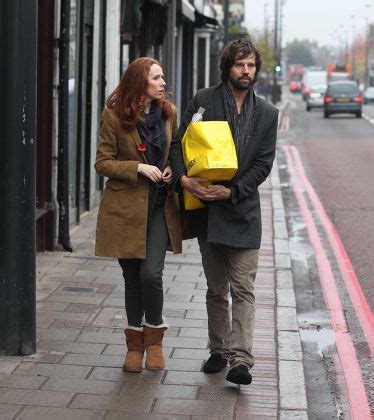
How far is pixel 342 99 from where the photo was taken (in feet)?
159

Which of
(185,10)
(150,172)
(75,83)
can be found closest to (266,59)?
(185,10)

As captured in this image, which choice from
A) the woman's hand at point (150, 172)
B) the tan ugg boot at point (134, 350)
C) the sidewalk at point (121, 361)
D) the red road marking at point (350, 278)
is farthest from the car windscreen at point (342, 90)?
the woman's hand at point (150, 172)

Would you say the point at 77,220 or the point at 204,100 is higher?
the point at 204,100

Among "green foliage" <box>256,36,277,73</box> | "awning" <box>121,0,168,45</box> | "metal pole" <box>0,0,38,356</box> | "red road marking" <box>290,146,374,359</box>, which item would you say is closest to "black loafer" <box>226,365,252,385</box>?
"metal pole" <box>0,0,38,356</box>

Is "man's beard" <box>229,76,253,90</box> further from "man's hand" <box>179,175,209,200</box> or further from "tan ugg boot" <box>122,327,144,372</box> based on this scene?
"tan ugg boot" <box>122,327,144,372</box>

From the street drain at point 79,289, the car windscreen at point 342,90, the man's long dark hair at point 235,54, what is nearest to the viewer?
the man's long dark hair at point 235,54

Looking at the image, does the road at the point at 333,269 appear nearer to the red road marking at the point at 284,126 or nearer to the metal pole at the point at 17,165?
the metal pole at the point at 17,165

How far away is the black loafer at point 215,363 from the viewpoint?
611cm

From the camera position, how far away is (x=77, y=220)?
12023 mm

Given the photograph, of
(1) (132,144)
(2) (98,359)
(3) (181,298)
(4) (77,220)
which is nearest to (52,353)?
(2) (98,359)

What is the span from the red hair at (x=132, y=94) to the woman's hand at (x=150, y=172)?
0.22 metres

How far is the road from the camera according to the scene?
6.41 meters

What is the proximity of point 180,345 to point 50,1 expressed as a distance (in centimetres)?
445

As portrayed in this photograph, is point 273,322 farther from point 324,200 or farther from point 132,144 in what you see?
point 324,200
